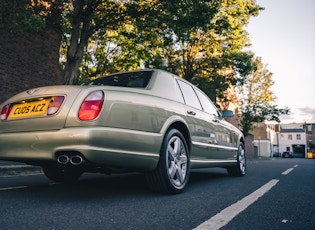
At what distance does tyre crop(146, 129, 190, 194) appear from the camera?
329cm

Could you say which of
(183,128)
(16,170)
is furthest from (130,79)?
(16,170)

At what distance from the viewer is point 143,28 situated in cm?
1102

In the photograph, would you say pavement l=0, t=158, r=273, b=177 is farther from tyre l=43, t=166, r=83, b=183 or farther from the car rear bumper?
the car rear bumper

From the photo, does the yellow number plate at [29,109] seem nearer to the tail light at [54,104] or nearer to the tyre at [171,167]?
the tail light at [54,104]

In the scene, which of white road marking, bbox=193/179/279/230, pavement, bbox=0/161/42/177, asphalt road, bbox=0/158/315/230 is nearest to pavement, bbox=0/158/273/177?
pavement, bbox=0/161/42/177

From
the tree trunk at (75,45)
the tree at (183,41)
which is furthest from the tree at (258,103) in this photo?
the tree trunk at (75,45)

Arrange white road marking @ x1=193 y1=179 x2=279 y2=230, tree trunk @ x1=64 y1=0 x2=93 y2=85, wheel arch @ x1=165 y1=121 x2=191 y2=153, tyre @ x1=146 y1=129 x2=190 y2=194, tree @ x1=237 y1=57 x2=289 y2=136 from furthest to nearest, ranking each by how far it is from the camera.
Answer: tree @ x1=237 y1=57 x2=289 y2=136, tree trunk @ x1=64 y1=0 x2=93 y2=85, wheel arch @ x1=165 y1=121 x2=191 y2=153, tyre @ x1=146 y1=129 x2=190 y2=194, white road marking @ x1=193 y1=179 x2=279 y2=230

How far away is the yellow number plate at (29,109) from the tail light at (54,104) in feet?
0.17

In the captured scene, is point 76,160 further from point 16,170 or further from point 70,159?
point 16,170

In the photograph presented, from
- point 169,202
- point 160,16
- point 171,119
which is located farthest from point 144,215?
point 160,16

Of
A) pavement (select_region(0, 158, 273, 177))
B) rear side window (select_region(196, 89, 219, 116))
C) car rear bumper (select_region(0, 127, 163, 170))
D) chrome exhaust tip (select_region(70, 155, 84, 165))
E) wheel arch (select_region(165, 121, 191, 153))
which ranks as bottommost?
pavement (select_region(0, 158, 273, 177))

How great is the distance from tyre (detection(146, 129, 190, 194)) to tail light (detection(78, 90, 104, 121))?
3.19 ft

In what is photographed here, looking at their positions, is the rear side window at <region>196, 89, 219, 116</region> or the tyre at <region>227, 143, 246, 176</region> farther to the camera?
the tyre at <region>227, 143, 246, 176</region>

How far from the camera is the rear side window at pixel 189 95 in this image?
14.2 feet
